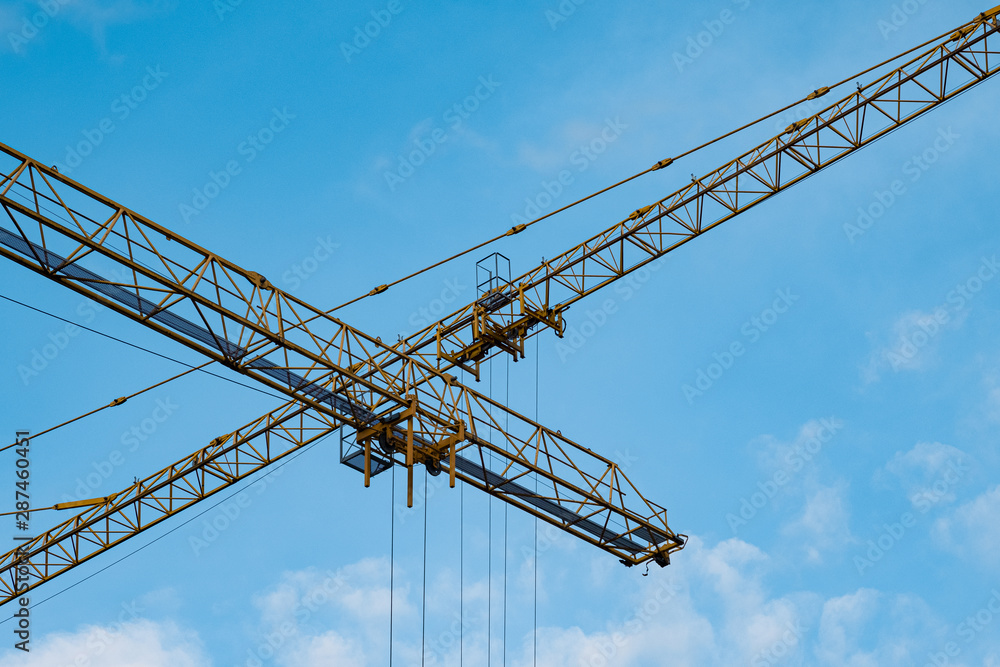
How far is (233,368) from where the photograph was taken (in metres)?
40.4

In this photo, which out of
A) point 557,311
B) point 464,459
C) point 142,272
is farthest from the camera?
point 557,311

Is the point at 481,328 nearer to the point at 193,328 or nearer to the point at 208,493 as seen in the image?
the point at 208,493

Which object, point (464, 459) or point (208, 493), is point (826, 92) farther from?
point (208, 493)

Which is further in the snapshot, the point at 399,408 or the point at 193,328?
the point at 399,408

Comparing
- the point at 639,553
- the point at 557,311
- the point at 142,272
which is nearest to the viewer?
the point at 142,272

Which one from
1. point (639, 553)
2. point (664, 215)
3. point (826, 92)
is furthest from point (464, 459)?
point (826, 92)

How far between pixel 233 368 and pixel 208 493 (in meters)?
11.9

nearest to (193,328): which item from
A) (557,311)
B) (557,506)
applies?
(557,506)

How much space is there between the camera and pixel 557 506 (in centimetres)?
4741

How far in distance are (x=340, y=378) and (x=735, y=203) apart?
15323mm

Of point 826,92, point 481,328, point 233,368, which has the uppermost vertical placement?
point 826,92

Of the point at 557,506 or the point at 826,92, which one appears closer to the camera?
the point at 557,506

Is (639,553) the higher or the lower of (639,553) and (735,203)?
the lower

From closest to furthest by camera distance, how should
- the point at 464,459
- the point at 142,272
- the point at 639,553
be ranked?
the point at 142,272, the point at 464,459, the point at 639,553
